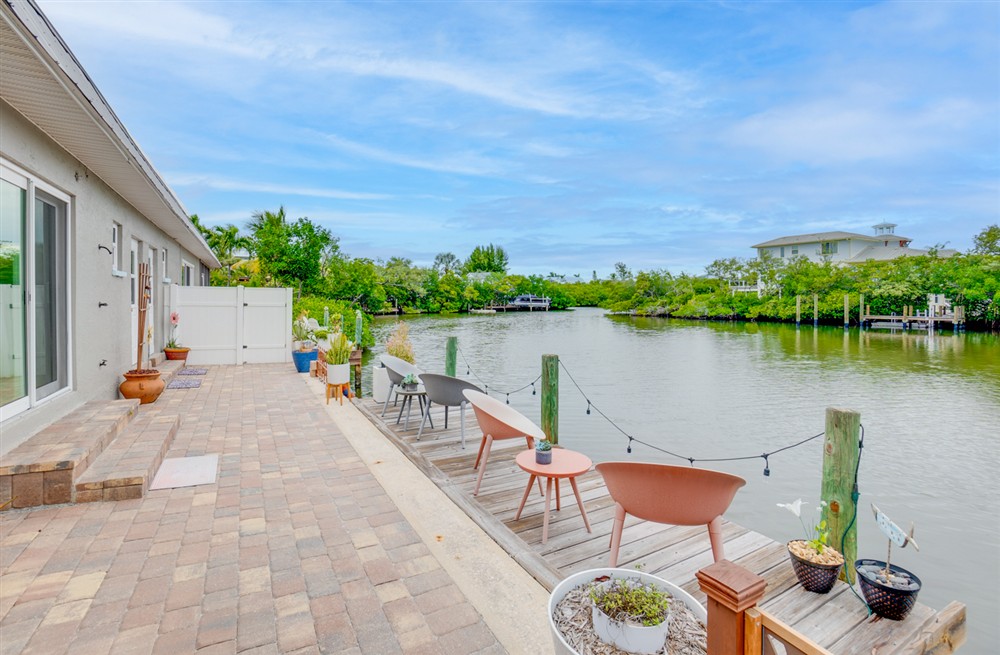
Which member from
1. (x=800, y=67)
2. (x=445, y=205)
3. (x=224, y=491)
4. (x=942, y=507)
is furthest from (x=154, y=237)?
(x=445, y=205)

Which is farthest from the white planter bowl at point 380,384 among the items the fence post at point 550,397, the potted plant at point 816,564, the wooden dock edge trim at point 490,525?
the potted plant at point 816,564

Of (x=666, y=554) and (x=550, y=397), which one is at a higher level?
(x=550, y=397)

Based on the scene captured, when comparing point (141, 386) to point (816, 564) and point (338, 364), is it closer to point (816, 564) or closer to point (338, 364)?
point (338, 364)

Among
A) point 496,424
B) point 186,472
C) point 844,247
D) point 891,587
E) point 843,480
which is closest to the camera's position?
point 891,587

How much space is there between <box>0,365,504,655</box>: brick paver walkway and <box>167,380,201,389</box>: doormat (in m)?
4.43

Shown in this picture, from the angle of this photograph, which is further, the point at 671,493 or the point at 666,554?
the point at 666,554

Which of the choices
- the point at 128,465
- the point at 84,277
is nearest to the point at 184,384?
the point at 84,277

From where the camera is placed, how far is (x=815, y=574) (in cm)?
300

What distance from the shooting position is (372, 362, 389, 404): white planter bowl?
7.35 metres

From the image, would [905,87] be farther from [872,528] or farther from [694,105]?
[872,528]

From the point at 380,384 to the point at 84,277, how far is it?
372 centimetres

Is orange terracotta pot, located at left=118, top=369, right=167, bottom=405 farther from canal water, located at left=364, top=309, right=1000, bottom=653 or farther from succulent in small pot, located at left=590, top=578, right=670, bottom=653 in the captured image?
succulent in small pot, located at left=590, top=578, right=670, bottom=653

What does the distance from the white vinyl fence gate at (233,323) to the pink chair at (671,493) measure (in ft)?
31.6

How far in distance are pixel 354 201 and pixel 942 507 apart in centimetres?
4893
